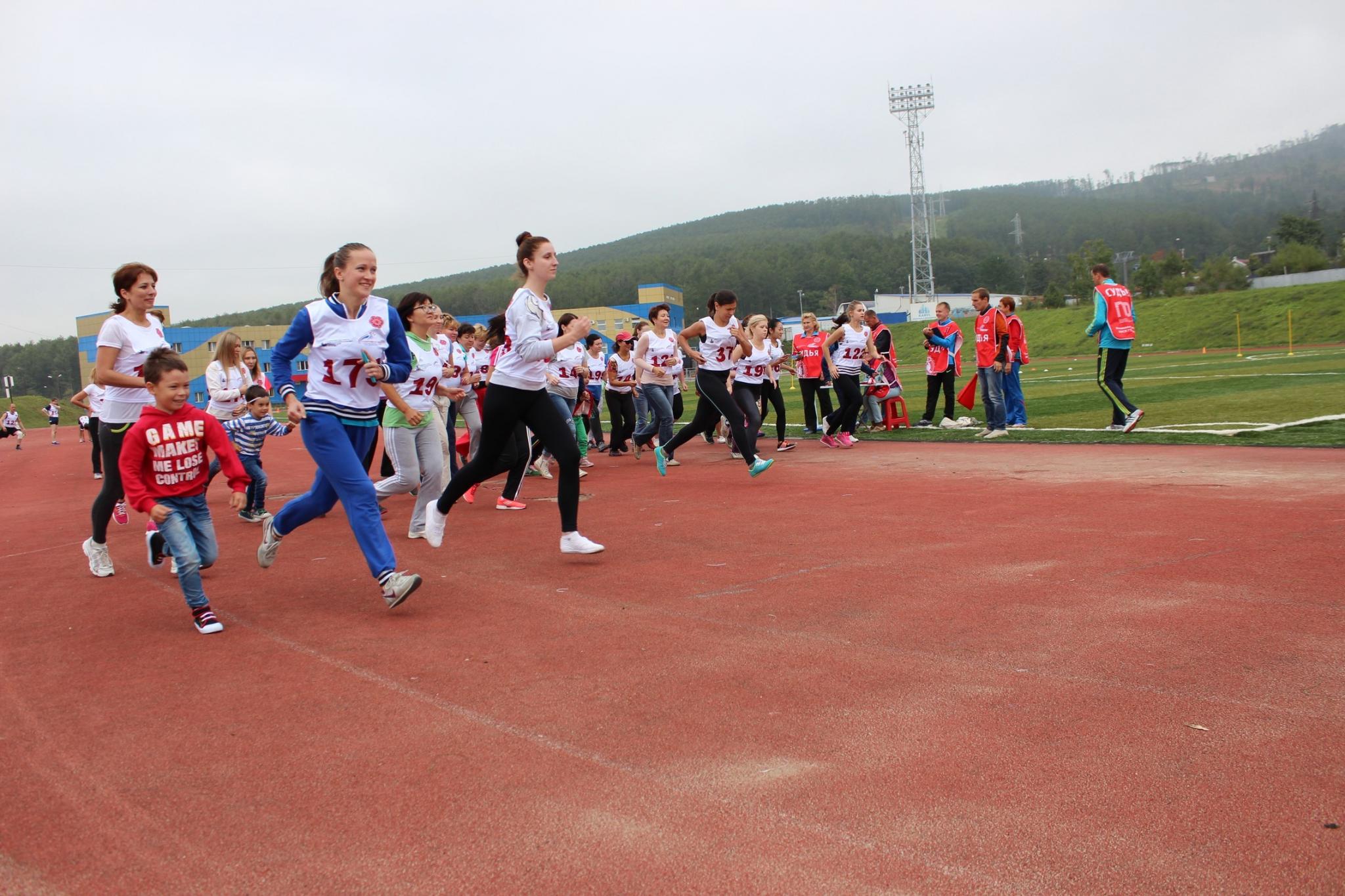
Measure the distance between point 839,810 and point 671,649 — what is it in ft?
5.67

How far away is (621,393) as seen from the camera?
15633 mm

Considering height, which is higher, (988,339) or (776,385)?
(988,339)

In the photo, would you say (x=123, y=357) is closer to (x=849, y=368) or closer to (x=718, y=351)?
(x=718, y=351)

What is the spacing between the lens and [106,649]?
16.7 ft

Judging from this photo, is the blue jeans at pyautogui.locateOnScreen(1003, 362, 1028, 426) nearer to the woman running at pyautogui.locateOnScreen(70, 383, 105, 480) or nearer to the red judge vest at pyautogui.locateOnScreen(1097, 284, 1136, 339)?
the red judge vest at pyautogui.locateOnScreen(1097, 284, 1136, 339)

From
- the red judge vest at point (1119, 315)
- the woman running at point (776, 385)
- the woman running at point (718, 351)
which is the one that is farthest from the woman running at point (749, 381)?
the red judge vest at point (1119, 315)

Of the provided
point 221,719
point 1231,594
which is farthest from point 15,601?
point 1231,594

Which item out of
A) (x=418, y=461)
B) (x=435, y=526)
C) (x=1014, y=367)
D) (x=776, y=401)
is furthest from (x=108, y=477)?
(x=1014, y=367)

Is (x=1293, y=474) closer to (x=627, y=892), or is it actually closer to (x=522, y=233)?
(x=522, y=233)

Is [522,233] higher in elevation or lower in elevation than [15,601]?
higher

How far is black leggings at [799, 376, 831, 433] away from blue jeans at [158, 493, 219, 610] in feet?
36.5

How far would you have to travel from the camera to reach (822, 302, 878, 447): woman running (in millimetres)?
14352

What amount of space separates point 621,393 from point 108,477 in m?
9.24

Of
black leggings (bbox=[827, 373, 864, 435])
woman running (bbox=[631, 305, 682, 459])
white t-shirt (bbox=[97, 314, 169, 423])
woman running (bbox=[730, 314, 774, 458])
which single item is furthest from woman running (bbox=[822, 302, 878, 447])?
white t-shirt (bbox=[97, 314, 169, 423])
